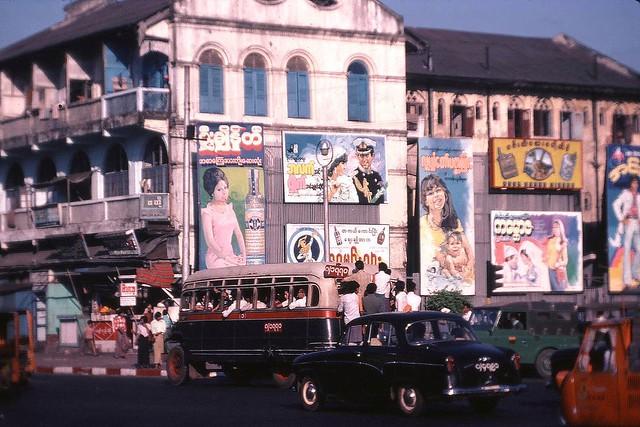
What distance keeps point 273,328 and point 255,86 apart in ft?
65.7

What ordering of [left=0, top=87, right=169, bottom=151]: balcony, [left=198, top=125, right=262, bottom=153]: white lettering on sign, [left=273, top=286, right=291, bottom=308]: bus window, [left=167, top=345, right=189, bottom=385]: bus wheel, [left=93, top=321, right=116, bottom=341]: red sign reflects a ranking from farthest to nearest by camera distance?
[left=93, top=321, right=116, bottom=341]: red sign < [left=0, top=87, right=169, bottom=151]: balcony < [left=198, top=125, right=262, bottom=153]: white lettering on sign < [left=167, top=345, right=189, bottom=385]: bus wheel < [left=273, top=286, right=291, bottom=308]: bus window

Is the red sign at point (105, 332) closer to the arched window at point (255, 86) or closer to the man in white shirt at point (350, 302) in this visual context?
A: the arched window at point (255, 86)

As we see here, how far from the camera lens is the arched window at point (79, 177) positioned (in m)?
45.8

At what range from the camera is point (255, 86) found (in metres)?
43.0

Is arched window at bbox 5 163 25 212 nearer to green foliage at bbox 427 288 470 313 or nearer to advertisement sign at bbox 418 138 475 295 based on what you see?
advertisement sign at bbox 418 138 475 295

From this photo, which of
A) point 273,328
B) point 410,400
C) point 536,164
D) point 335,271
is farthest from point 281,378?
point 536,164

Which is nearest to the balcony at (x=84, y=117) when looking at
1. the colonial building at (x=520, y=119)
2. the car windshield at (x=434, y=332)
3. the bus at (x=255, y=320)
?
the colonial building at (x=520, y=119)

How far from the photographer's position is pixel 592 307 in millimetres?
14414

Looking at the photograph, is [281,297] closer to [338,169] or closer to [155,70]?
[338,169]

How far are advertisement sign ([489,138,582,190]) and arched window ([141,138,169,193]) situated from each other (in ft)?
41.6

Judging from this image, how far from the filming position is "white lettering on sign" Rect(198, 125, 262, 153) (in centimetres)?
4103

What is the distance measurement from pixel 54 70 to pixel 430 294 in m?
16.7

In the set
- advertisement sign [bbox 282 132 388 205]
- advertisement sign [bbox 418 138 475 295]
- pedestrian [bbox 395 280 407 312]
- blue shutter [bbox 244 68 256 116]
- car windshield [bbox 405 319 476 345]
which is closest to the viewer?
car windshield [bbox 405 319 476 345]

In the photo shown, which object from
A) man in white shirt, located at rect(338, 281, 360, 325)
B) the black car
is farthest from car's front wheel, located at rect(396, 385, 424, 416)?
man in white shirt, located at rect(338, 281, 360, 325)
